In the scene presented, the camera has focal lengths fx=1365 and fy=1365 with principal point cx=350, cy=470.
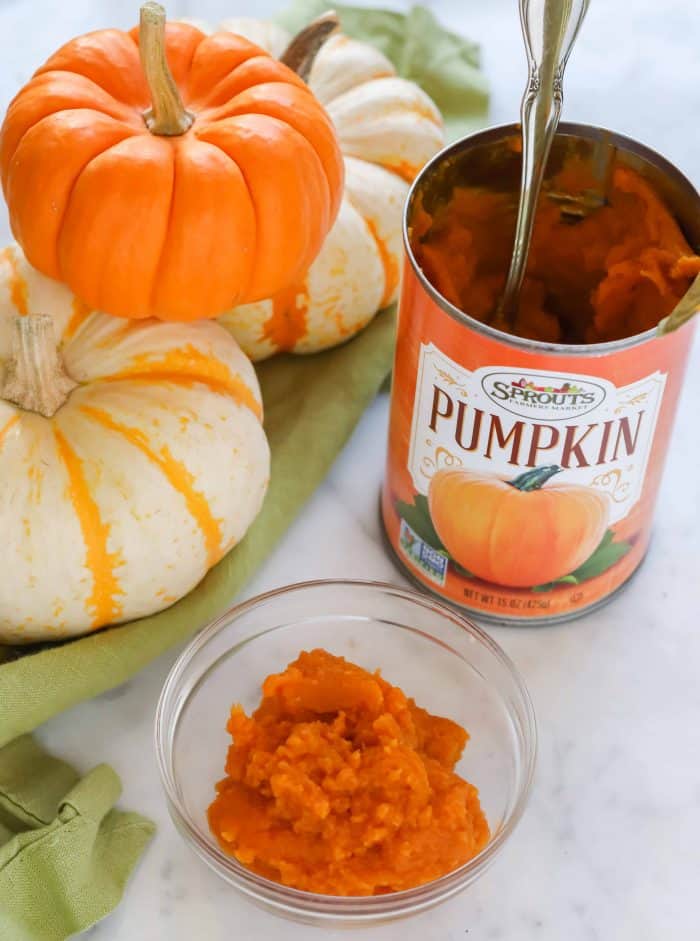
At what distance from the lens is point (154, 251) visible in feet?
3.35

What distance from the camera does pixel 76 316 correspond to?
1076 millimetres

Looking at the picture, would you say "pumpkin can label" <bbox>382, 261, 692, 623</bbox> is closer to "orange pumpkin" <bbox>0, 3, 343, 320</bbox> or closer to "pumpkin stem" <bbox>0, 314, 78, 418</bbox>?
"orange pumpkin" <bbox>0, 3, 343, 320</bbox>

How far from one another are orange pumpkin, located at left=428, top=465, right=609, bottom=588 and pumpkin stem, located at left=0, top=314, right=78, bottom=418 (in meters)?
0.30

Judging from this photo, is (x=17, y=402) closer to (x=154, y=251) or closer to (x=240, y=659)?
(x=154, y=251)

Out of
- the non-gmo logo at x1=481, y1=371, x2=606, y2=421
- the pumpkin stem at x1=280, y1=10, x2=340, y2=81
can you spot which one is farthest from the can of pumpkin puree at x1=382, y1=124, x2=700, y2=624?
the pumpkin stem at x1=280, y1=10, x2=340, y2=81

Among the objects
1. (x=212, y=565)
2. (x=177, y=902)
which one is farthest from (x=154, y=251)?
(x=177, y=902)

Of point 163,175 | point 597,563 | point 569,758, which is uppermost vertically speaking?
point 163,175

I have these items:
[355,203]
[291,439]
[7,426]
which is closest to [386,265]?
[355,203]

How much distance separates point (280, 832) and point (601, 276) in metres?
0.51

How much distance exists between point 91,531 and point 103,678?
122mm

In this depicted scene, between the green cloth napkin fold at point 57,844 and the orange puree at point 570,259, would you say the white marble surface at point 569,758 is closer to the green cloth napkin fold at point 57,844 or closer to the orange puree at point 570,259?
the green cloth napkin fold at point 57,844

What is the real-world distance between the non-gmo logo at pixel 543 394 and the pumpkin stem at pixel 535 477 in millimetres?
53

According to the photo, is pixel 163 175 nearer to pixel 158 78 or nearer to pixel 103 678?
pixel 158 78

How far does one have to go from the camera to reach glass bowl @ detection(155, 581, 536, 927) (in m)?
1.00
